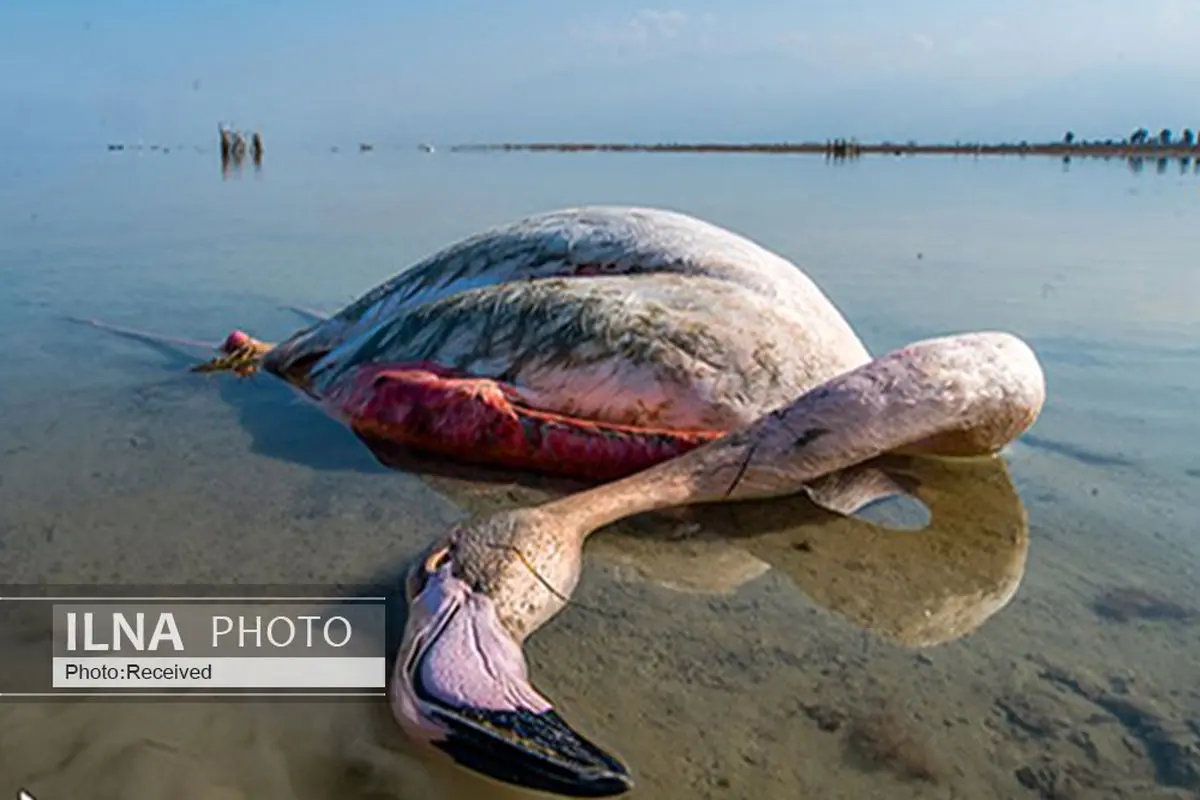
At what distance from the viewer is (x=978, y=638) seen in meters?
2.69

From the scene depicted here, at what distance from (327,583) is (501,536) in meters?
0.60

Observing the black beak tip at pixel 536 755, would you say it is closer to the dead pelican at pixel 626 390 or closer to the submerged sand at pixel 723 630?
the submerged sand at pixel 723 630

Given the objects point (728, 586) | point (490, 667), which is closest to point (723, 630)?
point (728, 586)

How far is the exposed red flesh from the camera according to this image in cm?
370

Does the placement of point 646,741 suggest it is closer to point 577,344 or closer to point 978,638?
point 978,638

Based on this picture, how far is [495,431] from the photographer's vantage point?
3.87m

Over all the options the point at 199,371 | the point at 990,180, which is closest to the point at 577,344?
the point at 199,371

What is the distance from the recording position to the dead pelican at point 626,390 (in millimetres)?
2844

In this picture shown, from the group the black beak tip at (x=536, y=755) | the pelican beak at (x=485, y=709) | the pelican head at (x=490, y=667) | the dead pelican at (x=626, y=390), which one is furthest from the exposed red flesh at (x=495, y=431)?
the black beak tip at (x=536, y=755)

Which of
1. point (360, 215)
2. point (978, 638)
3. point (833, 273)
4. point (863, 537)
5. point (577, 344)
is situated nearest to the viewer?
point (978, 638)

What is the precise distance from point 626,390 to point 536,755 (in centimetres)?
209

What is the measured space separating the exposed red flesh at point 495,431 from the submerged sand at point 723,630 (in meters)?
0.17

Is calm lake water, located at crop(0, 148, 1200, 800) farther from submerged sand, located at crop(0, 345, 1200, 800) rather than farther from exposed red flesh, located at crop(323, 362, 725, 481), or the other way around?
exposed red flesh, located at crop(323, 362, 725, 481)

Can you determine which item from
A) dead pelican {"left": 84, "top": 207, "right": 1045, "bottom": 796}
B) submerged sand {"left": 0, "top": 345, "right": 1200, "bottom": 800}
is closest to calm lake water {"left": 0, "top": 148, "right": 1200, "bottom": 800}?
submerged sand {"left": 0, "top": 345, "right": 1200, "bottom": 800}
